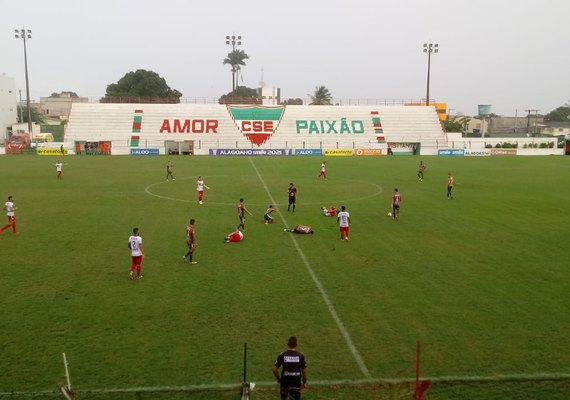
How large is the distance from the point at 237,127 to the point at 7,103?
145ft

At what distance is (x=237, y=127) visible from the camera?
252ft

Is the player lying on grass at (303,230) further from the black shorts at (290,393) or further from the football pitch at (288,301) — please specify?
the black shorts at (290,393)

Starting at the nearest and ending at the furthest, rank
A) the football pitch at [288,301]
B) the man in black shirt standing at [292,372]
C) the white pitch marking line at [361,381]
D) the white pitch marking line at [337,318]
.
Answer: the man in black shirt standing at [292,372] → the white pitch marking line at [361,381] → the football pitch at [288,301] → the white pitch marking line at [337,318]

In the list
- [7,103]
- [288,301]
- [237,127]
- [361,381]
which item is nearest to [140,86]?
[7,103]

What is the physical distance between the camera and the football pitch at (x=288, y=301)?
9523mm

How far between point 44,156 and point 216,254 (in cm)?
5418

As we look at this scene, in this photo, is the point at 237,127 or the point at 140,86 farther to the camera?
the point at 140,86

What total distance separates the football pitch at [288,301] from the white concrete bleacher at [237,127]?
46.2m

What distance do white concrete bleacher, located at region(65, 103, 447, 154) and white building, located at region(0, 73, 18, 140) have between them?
18715 mm

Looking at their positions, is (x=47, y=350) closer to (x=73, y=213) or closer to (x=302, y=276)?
(x=302, y=276)

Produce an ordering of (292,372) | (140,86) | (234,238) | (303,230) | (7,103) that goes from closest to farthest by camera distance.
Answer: (292,372) → (234,238) → (303,230) → (7,103) → (140,86)

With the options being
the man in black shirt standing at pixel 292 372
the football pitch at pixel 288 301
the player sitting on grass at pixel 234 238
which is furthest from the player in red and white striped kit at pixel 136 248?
the man in black shirt standing at pixel 292 372

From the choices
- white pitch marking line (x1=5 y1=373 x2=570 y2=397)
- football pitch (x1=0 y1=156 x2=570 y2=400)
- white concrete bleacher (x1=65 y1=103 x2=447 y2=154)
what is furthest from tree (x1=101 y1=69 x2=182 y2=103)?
white pitch marking line (x1=5 y1=373 x2=570 y2=397)

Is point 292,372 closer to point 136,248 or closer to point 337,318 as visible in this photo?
point 337,318
